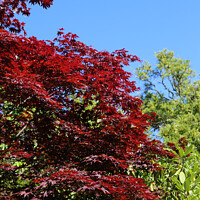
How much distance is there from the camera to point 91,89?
5340 millimetres

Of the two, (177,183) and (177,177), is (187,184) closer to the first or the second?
(177,183)

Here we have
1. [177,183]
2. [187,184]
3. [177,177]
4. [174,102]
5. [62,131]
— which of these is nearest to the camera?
[62,131]

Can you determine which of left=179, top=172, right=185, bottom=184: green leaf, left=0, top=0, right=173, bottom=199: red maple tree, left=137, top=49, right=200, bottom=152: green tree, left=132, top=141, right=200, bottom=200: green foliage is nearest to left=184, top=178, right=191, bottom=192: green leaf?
left=132, top=141, right=200, bottom=200: green foliage

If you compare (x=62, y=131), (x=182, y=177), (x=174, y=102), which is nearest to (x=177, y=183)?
(x=182, y=177)

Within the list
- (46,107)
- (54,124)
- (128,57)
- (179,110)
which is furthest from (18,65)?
(179,110)

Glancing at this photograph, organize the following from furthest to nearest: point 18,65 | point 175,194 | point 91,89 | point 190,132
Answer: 1. point 190,132
2. point 175,194
3. point 91,89
4. point 18,65

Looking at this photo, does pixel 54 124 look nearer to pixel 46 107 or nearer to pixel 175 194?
pixel 46 107

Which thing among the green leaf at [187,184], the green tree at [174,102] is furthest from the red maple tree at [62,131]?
the green tree at [174,102]

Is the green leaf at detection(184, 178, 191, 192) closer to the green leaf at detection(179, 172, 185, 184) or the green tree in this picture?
the green leaf at detection(179, 172, 185, 184)

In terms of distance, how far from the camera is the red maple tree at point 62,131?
4176mm

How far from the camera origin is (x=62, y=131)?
4.81 metres

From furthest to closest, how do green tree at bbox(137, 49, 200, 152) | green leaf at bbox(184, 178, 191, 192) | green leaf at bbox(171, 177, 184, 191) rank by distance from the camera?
1. green tree at bbox(137, 49, 200, 152)
2. green leaf at bbox(171, 177, 184, 191)
3. green leaf at bbox(184, 178, 191, 192)

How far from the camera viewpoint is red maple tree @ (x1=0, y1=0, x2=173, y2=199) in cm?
418

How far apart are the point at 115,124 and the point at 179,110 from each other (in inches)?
658
